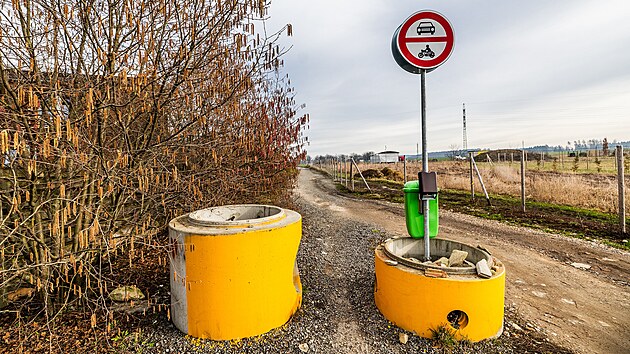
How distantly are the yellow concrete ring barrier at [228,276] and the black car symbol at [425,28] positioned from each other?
2.64 meters

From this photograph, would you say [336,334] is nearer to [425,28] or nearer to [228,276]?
[228,276]

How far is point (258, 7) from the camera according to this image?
401 centimetres

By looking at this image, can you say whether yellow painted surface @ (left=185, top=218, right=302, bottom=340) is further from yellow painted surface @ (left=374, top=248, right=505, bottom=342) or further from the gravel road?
yellow painted surface @ (left=374, top=248, right=505, bottom=342)

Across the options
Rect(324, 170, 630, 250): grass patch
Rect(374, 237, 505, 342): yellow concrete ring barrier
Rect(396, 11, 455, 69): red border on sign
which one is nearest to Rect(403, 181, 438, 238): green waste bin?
Rect(374, 237, 505, 342): yellow concrete ring barrier

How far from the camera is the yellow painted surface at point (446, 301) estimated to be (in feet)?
10.3

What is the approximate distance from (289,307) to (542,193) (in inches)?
472

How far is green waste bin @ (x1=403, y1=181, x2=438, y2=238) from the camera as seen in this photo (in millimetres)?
3893

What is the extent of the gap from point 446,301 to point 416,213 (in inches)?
42.9

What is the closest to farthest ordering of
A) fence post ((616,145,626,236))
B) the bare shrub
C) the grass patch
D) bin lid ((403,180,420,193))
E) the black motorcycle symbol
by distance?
the bare shrub
the black motorcycle symbol
bin lid ((403,180,420,193))
fence post ((616,145,626,236))
the grass patch

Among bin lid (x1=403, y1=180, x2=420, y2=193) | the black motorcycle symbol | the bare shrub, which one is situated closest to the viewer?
the bare shrub

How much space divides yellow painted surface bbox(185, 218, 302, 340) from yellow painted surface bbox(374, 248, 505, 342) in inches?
52.0

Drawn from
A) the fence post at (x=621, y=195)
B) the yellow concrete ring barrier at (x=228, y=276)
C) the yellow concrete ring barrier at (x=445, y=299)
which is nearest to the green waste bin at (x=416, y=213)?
the yellow concrete ring barrier at (x=445, y=299)

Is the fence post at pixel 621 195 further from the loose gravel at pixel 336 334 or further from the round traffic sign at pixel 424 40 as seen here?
the round traffic sign at pixel 424 40

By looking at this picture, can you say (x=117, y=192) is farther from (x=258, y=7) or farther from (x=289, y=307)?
(x=258, y=7)
